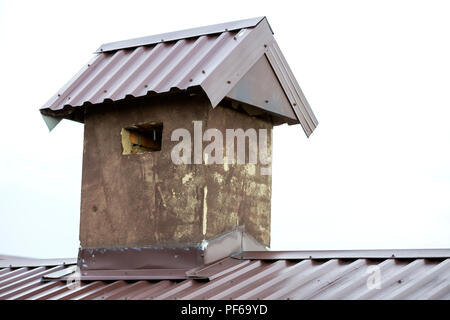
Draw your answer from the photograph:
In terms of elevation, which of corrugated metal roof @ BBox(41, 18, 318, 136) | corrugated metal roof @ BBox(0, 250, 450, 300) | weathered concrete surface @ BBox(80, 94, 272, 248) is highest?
corrugated metal roof @ BBox(41, 18, 318, 136)

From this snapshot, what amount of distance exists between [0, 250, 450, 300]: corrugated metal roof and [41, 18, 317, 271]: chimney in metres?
0.55

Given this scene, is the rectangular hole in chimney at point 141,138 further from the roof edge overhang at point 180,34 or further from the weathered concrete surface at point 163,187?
the roof edge overhang at point 180,34

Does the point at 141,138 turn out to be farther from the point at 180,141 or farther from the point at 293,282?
the point at 293,282

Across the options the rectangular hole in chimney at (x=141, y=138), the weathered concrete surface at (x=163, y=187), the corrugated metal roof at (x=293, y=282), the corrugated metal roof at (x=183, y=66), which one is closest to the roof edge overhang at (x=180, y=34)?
the corrugated metal roof at (x=183, y=66)

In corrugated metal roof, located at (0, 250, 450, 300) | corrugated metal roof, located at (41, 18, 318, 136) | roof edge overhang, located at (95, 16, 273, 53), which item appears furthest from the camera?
roof edge overhang, located at (95, 16, 273, 53)

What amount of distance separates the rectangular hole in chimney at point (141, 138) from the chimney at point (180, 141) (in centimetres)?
1

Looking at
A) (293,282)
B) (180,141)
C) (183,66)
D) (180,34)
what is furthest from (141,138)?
(293,282)

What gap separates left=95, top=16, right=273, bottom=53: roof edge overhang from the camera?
906 centimetres

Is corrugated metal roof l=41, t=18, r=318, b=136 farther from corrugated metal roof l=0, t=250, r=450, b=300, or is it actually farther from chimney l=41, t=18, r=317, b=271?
corrugated metal roof l=0, t=250, r=450, b=300

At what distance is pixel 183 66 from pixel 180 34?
3.05 ft

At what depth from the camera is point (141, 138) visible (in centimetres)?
950

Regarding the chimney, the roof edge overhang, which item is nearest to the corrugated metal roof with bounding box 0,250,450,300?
the chimney

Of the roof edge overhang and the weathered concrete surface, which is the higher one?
the roof edge overhang

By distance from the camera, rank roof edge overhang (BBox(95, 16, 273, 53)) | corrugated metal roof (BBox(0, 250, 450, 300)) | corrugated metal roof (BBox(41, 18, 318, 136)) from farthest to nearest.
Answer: roof edge overhang (BBox(95, 16, 273, 53)) → corrugated metal roof (BBox(41, 18, 318, 136)) → corrugated metal roof (BBox(0, 250, 450, 300))
